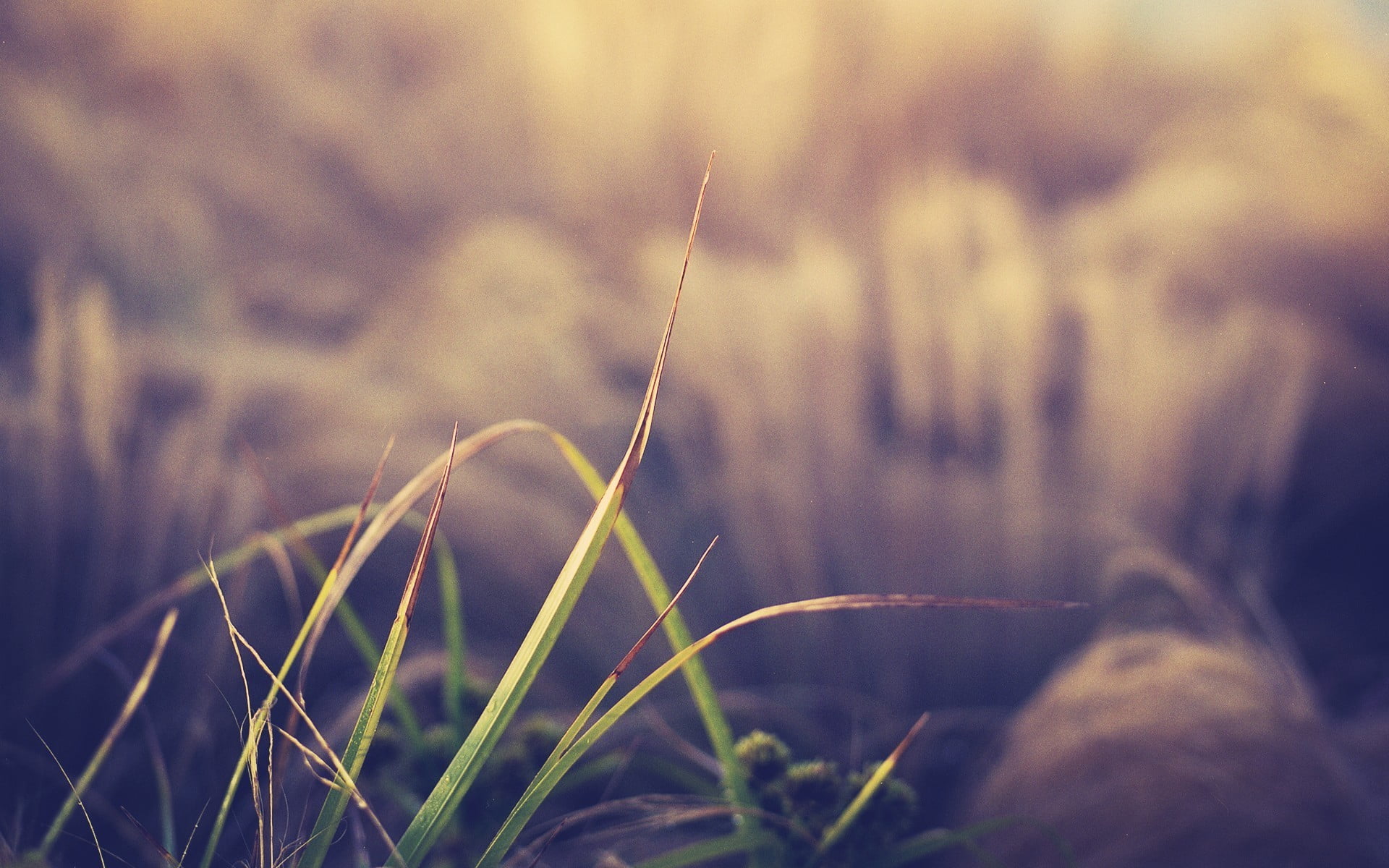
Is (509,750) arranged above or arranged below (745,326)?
below

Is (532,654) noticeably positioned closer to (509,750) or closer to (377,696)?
(377,696)

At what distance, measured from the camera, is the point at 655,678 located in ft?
0.99

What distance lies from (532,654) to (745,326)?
0.51 metres

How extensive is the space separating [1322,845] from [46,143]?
51.5 inches

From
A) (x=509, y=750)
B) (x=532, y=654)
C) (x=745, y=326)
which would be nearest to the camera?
(x=532, y=654)

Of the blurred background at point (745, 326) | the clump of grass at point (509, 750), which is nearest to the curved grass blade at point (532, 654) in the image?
the clump of grass at point (509, 750)

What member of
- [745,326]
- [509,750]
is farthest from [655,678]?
[745,326]

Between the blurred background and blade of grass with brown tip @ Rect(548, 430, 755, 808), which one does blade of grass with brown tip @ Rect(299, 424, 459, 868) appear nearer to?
blade of grass with brown tip @ Rect(548, 430, 755, 808)

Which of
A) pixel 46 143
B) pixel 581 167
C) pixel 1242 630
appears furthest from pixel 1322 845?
pixel 46 143

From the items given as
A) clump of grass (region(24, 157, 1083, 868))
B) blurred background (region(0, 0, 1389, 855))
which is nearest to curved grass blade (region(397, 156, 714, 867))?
clump of grass (region(24, 157, 1083, 868))

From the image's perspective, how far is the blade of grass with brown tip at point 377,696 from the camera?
0.97 feet

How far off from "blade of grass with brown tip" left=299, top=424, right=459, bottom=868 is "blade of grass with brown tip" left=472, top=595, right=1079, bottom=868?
0.20 feet

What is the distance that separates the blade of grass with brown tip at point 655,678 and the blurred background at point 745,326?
0.37 meters

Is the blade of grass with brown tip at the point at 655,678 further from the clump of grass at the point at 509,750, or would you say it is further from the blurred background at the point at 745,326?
the blurred background at the point at 745,326
